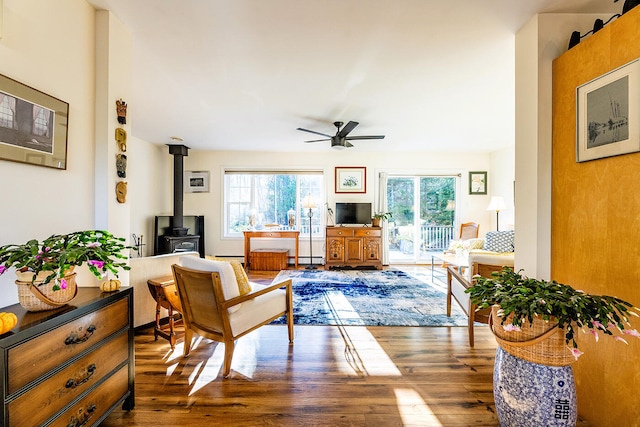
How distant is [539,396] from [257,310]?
6.01ft

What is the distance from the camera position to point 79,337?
131 cm

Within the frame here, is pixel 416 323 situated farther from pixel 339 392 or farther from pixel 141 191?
pixel 141 191

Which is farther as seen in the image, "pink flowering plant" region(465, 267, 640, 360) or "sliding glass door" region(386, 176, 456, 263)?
"sliding glass door" region(386, 176, 456, 263)

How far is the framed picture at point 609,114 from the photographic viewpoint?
1414mm

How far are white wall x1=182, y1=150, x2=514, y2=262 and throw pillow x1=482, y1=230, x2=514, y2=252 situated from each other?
1.91 metres

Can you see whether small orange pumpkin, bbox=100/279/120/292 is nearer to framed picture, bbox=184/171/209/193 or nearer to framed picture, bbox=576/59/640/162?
framed picture, bbox=576/59/640/162

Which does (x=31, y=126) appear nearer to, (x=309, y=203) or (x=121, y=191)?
(x=121, y=191)

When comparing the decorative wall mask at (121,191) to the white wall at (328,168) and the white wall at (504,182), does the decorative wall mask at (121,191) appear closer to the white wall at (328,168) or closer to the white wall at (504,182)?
the white wall at (328,168)

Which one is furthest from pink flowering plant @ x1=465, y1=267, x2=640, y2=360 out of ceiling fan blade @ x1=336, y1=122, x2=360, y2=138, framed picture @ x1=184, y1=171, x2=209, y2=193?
framed picture @ x1=184, y1=171, x2=209, y2=193

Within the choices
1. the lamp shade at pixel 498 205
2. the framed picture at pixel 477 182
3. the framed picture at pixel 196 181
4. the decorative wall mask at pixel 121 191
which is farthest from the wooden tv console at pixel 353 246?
the decorative wall mask at pixel 121 191

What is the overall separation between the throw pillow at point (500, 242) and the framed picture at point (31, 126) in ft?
16.7

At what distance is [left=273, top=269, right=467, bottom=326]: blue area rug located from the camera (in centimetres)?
306

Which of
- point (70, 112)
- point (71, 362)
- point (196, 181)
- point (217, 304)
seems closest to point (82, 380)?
point (71, 362)

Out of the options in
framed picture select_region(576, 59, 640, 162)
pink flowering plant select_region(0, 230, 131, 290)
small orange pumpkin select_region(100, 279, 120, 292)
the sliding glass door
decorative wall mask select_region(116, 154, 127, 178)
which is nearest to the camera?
pink flowering plant select_region(0, 230, 131, 290)
